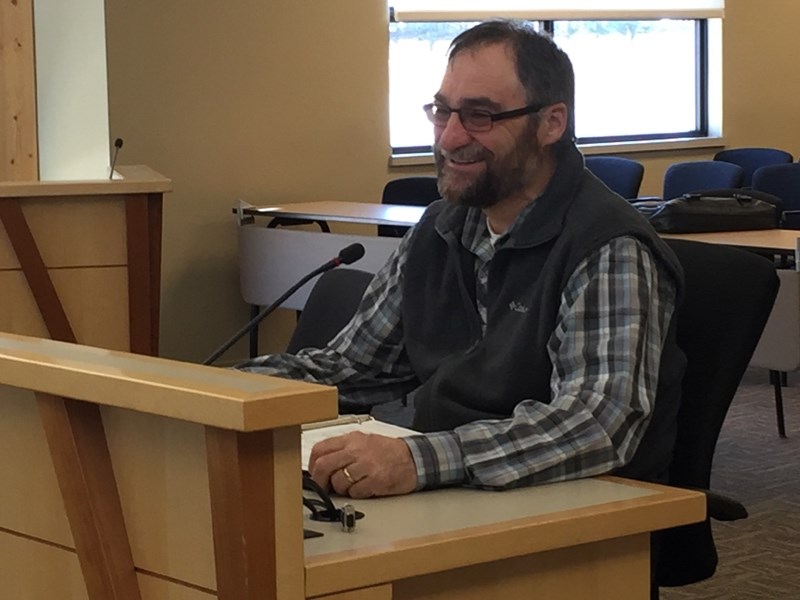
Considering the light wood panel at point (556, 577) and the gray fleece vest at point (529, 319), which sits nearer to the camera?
the light wood panel at point (556, 577)

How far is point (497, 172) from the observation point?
1848 mm

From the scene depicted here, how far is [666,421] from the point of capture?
172 cm

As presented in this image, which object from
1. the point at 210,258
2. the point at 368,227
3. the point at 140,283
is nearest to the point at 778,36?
the point at 368,227

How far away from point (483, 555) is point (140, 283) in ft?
9.97

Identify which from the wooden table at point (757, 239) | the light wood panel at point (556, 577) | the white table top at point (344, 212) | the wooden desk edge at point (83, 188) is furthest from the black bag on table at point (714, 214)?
the light wood panel at point (556, 577)

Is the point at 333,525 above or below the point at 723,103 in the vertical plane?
below

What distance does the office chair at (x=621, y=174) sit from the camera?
19.1ft

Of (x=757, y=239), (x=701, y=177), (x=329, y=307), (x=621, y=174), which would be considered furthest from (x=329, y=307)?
(x=701, y=177)

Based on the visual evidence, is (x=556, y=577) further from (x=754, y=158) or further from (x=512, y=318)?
(x=754, y=158)

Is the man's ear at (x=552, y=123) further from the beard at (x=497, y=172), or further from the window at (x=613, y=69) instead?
the window at (x=613, y=69)

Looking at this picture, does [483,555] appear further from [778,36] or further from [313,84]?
[778,36]

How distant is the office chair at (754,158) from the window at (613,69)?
27.0 inches

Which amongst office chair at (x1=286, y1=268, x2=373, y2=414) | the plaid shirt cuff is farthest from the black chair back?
the plaid shirt cuff

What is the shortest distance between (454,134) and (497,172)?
0.27 ft
